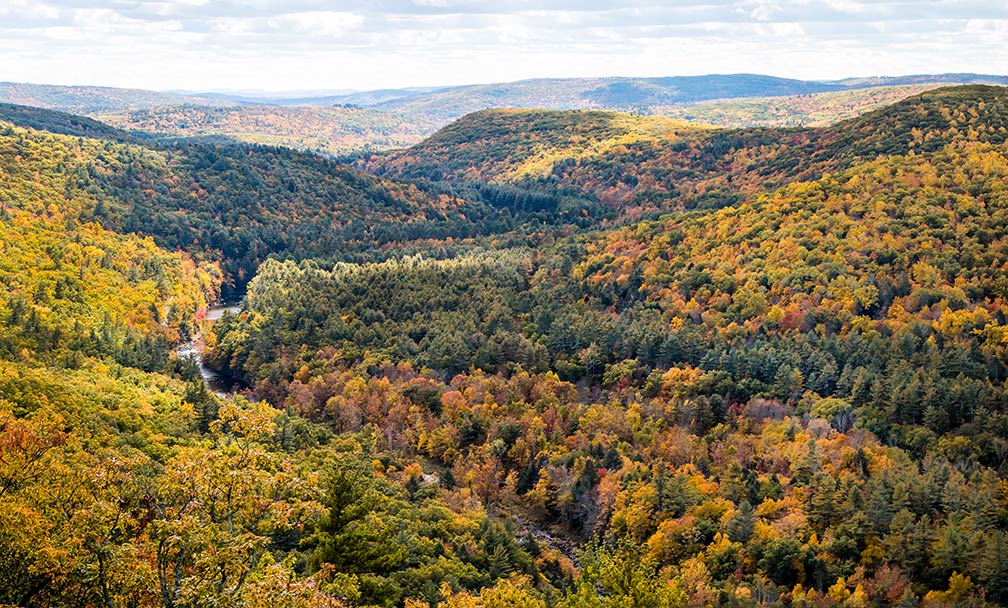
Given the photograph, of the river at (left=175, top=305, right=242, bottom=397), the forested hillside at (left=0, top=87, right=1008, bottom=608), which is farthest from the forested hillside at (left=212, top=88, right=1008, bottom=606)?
the river at (left=175, top=305, right=242, bottom=397)

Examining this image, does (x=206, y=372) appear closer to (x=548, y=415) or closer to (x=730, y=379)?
(x=548, y=415)

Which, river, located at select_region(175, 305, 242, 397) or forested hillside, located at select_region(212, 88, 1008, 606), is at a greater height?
forested hillside, located at select_region(212, 88, 1008, 606)

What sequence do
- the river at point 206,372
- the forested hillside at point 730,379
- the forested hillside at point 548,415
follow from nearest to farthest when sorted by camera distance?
the forested hillside at point 548,415 → the forested hillside at point 730,379 → the river at point 206,372

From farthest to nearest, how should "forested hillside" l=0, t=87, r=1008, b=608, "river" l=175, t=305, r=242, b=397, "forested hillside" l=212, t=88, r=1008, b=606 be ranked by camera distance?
"river" l=175, t=305, r=242, b=397 < "forested hillside" l=212, t=88, r=1008, b=606 < "forested hillside" l=0, t=87, r=1008, b=608

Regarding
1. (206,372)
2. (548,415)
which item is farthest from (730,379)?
(206,372)

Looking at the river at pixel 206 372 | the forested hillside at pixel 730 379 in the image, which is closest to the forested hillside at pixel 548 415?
the forested hillside at pixel 730 379

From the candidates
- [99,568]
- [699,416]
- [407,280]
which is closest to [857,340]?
[699,416]

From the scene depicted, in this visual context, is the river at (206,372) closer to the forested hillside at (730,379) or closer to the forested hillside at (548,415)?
the forested hillside at (548,415)

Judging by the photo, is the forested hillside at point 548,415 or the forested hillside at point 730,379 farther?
the forested hillside at point 730,379

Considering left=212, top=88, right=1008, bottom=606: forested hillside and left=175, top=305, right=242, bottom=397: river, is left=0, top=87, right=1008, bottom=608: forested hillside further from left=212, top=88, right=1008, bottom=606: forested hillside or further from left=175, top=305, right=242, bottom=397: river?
left=175, top=305, right=242, bottom=397: river

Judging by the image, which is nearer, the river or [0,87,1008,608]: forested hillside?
[0,87,1008,608]: forested hillside

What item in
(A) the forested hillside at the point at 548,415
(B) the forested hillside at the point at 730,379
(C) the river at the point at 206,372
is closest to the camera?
(A) the forested hillside at the point at 548,415
